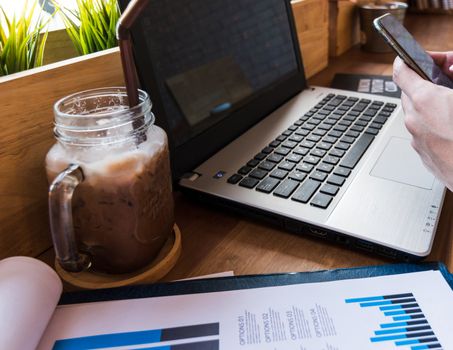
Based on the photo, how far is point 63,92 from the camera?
1.61 feet

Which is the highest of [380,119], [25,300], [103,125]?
[103,125]

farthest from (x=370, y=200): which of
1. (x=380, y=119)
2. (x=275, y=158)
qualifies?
(x=380, y=119)

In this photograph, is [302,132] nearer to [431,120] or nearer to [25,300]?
[431,120]

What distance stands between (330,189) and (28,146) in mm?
354

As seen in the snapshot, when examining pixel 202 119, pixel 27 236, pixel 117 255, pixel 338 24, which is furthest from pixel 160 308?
pixel 338 24

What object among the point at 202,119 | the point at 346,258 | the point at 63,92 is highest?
the point at 63,92

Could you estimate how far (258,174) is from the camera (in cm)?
55

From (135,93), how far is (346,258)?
28 cm

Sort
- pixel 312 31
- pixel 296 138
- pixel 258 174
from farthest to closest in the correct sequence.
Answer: pixel 312 31
pixel 296 138
pixel 258 174

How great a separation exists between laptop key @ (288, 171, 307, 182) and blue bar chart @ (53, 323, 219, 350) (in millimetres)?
233

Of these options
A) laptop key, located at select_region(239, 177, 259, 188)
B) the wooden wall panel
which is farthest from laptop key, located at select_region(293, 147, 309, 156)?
the wooden wall panel

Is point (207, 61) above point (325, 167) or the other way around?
above

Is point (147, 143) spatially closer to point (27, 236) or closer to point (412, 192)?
point (27, 236)

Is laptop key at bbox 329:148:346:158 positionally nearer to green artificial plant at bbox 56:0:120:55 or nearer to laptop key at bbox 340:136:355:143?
laptop key at bbox 340:136:355:143
